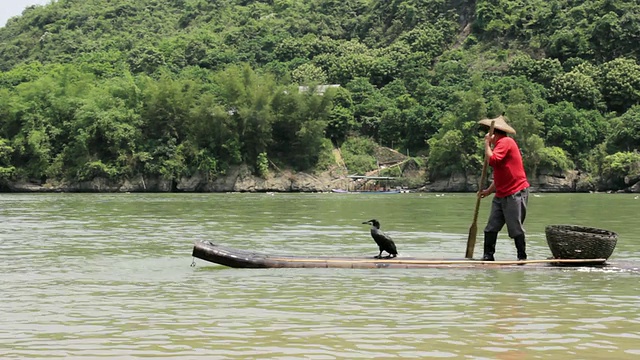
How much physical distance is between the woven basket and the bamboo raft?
0.12m

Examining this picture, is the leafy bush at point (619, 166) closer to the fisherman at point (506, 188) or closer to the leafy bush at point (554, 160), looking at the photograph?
the leafy bush at point (554, 160)

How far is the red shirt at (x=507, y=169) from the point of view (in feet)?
38.0

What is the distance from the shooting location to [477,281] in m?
10.7

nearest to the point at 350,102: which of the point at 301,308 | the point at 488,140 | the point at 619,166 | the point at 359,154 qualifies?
the point at 359,154

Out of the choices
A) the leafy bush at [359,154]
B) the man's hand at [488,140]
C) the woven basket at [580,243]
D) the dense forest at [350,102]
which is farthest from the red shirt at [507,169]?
the leafy bush at [359,154]

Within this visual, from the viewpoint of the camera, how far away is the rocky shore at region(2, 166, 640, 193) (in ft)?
192

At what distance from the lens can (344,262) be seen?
11.4m

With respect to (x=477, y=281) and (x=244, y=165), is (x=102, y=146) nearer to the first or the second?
(x=244, y=165)

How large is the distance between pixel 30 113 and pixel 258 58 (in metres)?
26.9

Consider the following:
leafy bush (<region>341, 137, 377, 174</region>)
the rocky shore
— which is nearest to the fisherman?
the rocky shore

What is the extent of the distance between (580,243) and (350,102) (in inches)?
2205

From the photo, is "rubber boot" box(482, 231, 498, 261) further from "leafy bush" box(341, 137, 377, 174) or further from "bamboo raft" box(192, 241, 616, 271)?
"leafy bush" box(341, 137, 377, 174)

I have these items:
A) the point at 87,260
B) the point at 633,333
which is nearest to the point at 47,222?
the point at 87,260

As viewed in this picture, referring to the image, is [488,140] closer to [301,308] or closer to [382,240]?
[382,240]
